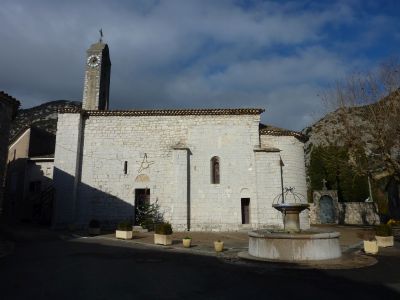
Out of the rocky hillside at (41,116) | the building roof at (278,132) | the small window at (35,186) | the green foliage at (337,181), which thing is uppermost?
the rocky hillside at (41,116)

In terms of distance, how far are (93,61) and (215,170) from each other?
13.0 meters

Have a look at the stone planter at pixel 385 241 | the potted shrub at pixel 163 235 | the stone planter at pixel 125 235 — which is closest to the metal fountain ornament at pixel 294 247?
the potted shrub at pixel 163 235

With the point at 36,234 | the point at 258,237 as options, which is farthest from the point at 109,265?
Answer: the point at 36,234

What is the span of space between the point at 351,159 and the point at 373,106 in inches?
140

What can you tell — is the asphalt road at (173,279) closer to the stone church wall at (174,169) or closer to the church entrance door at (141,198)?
the stone church wall at (174,169)

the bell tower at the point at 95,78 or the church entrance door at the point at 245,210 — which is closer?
the church entrance door at the point at 245,210

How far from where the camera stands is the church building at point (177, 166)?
21.4 metres

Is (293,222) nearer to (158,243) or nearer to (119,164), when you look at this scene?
(158,243)

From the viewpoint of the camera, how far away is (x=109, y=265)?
9.91 metres

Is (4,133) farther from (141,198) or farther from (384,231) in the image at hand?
(384,231)

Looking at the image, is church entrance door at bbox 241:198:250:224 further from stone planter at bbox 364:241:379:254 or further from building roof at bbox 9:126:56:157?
building roof at bbox 9:126:56:157

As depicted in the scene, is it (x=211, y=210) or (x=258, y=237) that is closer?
(x=258, y=237)

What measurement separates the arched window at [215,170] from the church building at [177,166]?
0.22 feet

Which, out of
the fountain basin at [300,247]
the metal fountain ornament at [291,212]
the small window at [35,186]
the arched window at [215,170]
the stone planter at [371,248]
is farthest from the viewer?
the small window at [35,186]
